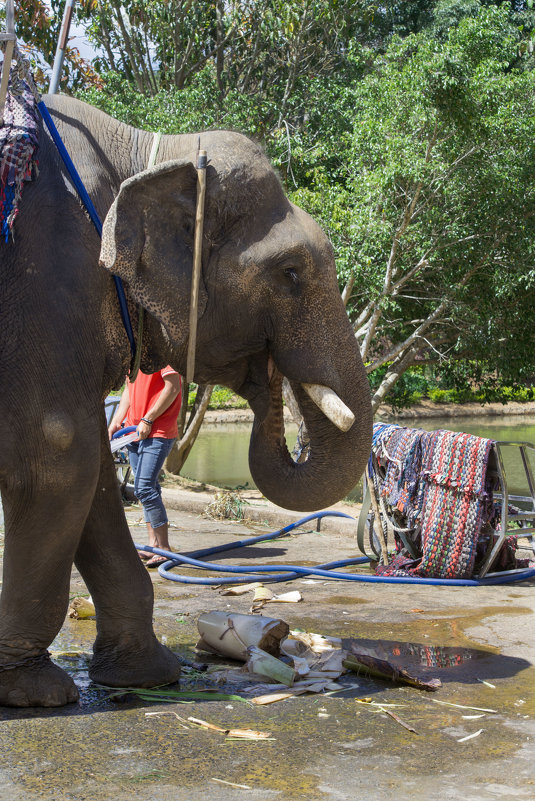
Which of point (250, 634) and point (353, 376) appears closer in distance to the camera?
point (353, 376)

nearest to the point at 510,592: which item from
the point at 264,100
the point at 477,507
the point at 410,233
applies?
the point at 477,507

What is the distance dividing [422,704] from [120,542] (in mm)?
1361

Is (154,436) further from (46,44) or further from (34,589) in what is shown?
(46,44)

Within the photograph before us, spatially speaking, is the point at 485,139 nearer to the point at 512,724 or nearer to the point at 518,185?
the point at 518,185

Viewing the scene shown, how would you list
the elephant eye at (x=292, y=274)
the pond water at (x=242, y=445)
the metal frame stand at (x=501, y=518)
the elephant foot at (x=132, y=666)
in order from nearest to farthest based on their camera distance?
the elephant eye at (x=292, y=274) → the elephant foot at (x=132, y=666) → the metal frame stand at (x=501, y=518) → the pond water at (x=242, y=445)

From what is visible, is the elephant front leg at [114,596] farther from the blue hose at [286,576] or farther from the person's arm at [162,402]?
the person's arm at [162,402]

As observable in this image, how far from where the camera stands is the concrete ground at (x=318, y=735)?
2.84m

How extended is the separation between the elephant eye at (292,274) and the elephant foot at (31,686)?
1694 mm

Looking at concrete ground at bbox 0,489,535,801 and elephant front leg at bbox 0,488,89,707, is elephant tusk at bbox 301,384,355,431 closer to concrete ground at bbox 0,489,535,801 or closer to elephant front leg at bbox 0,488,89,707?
elephant front leg at bbox 0,488,89,707

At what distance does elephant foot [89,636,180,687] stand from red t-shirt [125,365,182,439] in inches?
124

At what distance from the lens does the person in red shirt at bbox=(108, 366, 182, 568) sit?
6.93m

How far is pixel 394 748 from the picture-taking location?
3.21 meters

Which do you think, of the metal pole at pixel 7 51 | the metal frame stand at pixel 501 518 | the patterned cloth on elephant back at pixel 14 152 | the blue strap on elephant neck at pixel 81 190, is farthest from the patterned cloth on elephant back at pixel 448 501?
the metal pole at pixel 7 51

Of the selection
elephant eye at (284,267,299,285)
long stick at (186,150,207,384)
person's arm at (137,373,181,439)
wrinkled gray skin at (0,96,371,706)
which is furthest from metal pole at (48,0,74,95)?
person's arm at (137,373,181,439)
